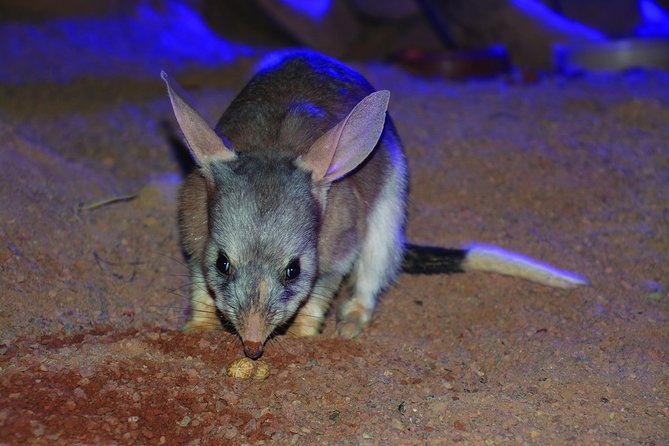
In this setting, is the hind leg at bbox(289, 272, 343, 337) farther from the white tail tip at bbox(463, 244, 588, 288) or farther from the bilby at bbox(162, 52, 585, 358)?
the white tail tip at bbox(463, 244, 588, 288)

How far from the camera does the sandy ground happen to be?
3.21m

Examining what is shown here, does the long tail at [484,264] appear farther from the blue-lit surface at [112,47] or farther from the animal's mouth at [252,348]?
the blue-lit surface at [112,47]

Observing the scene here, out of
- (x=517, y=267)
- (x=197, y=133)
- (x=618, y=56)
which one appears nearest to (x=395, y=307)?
(x=517, y=267)

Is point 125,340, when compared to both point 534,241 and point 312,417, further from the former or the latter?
point 534,241

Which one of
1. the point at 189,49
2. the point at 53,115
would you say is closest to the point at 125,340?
the point at 53,115

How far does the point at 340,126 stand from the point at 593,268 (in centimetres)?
232

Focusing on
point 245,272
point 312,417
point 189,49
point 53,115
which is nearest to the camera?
point 312,417

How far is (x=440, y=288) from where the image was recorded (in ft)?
16.0

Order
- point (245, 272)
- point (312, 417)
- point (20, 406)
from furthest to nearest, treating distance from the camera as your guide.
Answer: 1. point (245, 272)
2. point (312, 417)
3. point (20, 406)

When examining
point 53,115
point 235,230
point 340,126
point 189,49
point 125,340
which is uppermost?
point 340,126

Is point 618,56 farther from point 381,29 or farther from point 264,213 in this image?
point 264,213

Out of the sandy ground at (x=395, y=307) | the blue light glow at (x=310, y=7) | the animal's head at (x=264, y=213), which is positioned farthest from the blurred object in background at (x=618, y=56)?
the animal's head at (x=264, y=213)

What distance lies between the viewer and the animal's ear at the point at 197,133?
11.6 ft

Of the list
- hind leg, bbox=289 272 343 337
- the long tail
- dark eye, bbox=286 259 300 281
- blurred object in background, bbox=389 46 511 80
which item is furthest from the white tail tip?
blurred object in background, bbox=389 46 511 80
